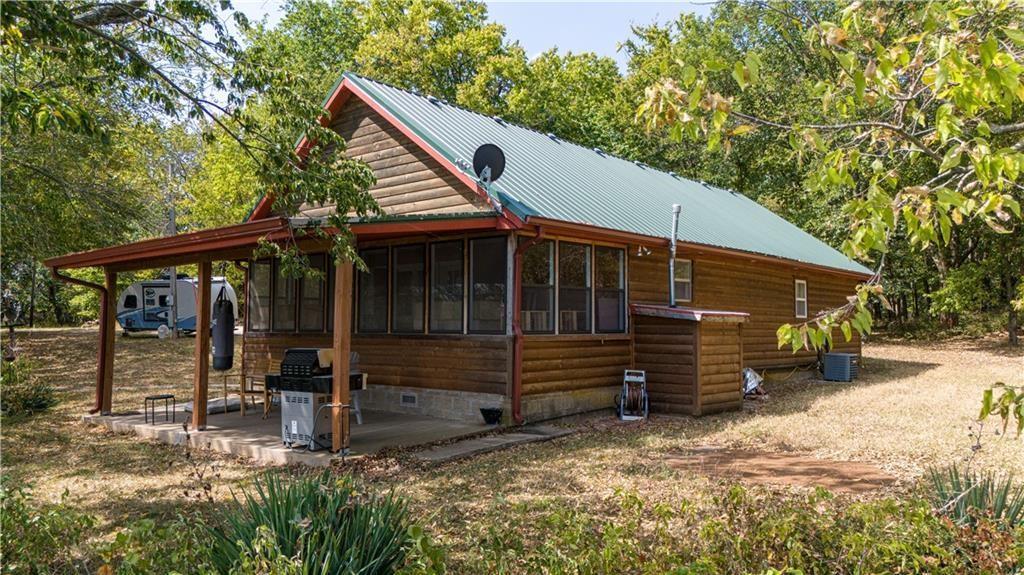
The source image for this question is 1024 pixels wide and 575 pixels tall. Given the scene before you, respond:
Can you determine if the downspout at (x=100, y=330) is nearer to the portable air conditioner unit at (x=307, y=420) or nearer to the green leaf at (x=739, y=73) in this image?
the portable air conditioner unit at (x=307, y=420)

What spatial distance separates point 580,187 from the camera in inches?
507

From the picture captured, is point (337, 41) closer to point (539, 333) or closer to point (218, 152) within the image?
point (218, 152)

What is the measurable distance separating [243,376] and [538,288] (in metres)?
5.05

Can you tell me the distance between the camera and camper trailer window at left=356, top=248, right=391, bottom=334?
11594mm

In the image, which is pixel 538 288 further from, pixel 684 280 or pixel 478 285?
pixel 684 280

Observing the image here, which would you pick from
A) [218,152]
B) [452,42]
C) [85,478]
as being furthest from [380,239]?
[452,42]

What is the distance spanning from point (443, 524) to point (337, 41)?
3358cm

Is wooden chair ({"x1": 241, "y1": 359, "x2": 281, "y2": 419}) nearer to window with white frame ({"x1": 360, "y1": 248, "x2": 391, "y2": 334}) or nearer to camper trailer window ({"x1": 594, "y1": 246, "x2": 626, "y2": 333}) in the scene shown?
window with white frame ({"x1": 360, "y1": 248, "x2": 391, "y2": 334})

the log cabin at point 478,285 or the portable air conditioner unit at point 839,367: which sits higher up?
the log cabin at point 478,285

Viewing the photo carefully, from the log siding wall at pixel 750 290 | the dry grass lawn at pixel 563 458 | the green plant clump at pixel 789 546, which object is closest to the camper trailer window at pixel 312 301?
the dry grass lawn at pixel 563 458

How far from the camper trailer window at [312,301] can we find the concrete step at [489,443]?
506cm

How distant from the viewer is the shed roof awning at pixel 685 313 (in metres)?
10.7

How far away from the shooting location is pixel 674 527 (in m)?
5.02

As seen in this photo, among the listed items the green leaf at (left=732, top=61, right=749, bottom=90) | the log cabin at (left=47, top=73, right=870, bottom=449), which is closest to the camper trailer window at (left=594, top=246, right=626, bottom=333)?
the log cabin at (left=47, top=73, right=870, bottom=449)
